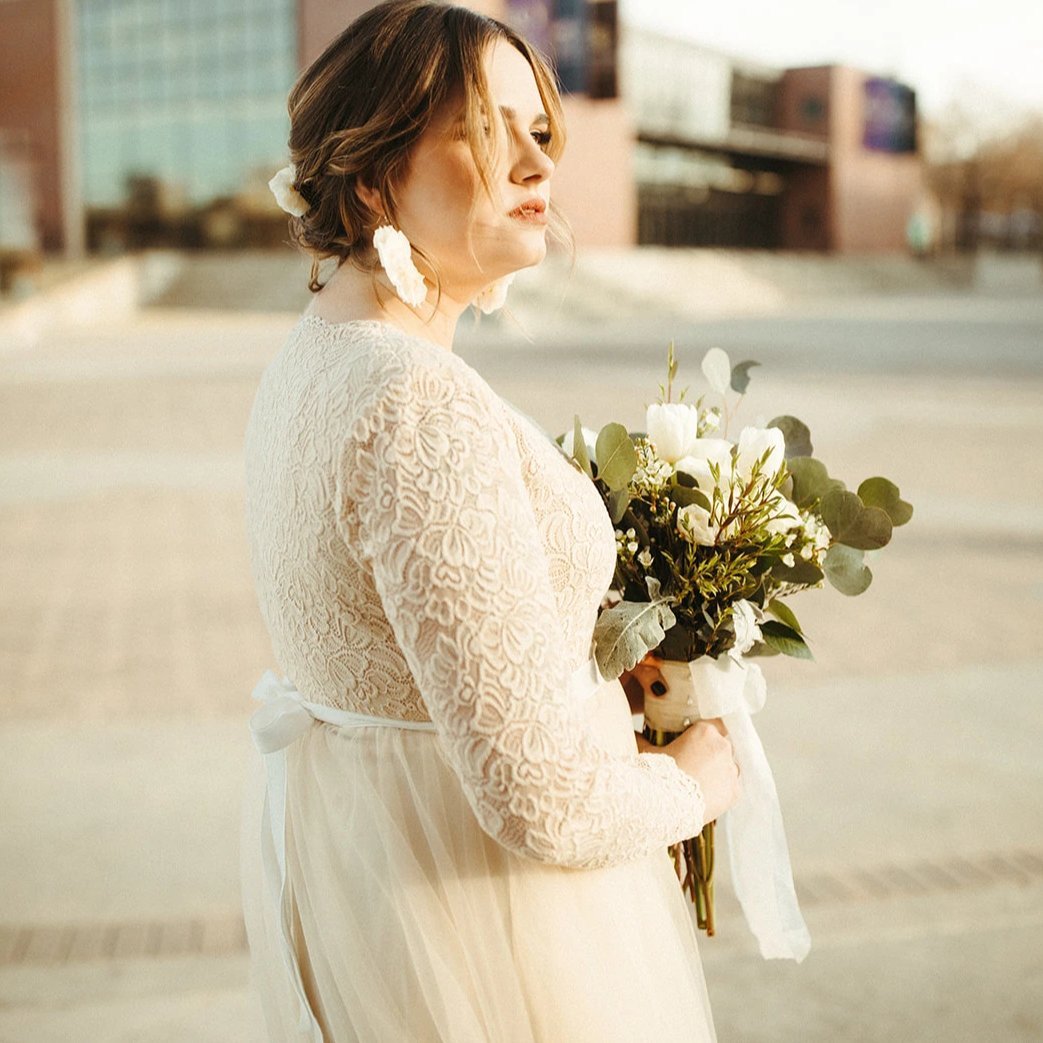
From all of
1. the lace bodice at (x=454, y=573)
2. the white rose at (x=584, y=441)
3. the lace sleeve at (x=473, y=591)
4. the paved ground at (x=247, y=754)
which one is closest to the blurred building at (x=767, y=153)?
the paved ground at (x=247, y=754)

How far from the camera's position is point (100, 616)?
713cm

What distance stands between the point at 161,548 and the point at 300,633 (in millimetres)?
7365

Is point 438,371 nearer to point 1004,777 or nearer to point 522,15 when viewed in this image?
point 1004,777

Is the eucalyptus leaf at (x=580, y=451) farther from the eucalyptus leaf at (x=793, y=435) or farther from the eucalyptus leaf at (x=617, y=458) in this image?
the eucalyptus leaf at (x=793, y=435)

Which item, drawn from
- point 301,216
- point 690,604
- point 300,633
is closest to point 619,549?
point 690,604

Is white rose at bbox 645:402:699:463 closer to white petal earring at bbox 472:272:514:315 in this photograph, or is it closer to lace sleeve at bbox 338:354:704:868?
white petal earring at bbox 472:272:514:315

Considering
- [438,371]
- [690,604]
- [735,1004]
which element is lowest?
[735,1004]

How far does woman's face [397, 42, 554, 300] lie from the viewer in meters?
1.51

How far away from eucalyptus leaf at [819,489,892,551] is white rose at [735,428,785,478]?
89mm

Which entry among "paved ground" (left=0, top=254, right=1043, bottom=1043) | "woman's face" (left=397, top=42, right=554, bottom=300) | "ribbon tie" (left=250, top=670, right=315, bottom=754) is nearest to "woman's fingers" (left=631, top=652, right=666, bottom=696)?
"ribbon tie" (left=250, top=670, right=315, bottom=754)

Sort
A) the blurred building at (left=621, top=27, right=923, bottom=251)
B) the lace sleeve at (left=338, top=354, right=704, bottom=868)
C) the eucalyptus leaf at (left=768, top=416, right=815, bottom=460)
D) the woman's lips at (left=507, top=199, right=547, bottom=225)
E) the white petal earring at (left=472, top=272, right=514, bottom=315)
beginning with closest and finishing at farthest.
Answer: the lace sleeve at (left=338, top=354, right=704, bottom=868)
the woman's lips at (left=507, top=199, right=547, bottom=225)
the white petal earring at (left=472, top=272, right=514, bottom=315)
the eucalyptus leaf at (left=768, top=416, right=815, bottom=460)
the blurred building at (left=621, top=27, right=923, bottom=251)

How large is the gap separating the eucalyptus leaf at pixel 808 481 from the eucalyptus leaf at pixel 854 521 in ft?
0.09

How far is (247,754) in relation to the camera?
5172mm

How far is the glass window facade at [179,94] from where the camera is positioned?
4556cm
